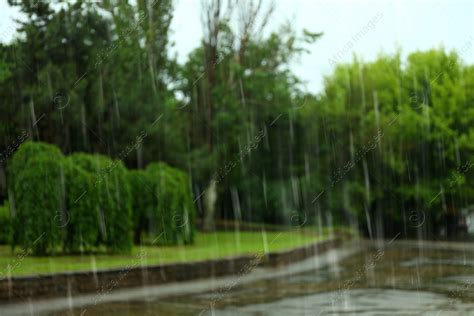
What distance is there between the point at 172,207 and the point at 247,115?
1156 centimetres

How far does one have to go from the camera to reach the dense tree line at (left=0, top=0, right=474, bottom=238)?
26078mm

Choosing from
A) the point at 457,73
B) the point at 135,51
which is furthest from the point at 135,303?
the point at 457,73

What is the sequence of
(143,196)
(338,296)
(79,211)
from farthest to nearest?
(143,196), (79,211), (338,296)

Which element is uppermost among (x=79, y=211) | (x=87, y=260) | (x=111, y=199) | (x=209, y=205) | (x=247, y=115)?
(x=247, y=115)

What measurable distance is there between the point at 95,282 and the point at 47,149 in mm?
4285

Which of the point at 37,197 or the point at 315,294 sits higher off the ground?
the point at 37,197

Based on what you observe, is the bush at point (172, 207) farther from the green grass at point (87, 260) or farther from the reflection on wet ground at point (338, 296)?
the reflection on wet ground at point (338, 296)

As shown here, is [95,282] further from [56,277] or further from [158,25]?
[158,25]

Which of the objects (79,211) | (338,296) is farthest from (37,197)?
(338,296)

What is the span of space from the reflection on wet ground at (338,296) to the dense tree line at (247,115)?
27.2ft

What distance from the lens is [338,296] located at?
11.4 m

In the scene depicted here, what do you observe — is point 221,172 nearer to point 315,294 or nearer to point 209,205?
point 209,205

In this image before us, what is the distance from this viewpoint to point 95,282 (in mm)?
12227

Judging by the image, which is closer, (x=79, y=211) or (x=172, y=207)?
(x=79, y=211)
